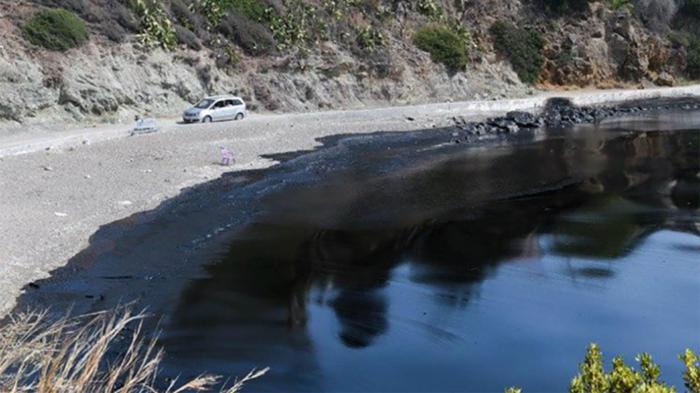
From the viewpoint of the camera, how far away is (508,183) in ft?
94.4

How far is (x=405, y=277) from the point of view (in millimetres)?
17203

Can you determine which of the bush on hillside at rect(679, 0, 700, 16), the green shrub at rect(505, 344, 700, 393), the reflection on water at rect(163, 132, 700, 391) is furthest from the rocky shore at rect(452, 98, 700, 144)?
the green shrub at rect(505, 344, 700, 393)

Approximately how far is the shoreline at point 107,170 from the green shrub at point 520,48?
20440 mm

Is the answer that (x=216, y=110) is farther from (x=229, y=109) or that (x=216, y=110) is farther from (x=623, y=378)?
(x=623, y=378)

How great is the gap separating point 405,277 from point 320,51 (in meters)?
35.5

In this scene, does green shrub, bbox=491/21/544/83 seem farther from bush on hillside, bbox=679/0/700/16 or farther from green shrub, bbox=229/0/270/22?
bush on hillside, bbox=679/0/700/16

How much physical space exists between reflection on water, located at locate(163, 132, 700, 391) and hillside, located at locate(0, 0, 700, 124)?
1487cm

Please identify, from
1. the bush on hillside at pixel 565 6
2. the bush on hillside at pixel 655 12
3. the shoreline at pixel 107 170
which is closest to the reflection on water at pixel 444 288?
the shoreline at pixel 107 170

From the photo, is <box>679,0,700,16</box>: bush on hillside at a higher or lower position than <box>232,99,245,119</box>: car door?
Answer: higher

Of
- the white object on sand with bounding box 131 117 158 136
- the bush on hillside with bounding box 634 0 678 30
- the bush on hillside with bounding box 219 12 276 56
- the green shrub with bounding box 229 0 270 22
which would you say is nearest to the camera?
the white object on sand with bounding box 131 117 158 136

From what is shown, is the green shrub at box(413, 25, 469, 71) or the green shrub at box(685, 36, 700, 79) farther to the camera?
the green shrub at box(685, 36, 700, 79)

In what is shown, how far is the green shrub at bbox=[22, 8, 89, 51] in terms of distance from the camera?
35.9m

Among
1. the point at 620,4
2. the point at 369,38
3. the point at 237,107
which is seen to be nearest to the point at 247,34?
the point at 237,107

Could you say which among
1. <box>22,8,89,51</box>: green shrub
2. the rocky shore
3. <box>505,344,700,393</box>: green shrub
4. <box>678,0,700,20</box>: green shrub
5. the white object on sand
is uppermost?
<box>22,8,89,51</box>: green shrub
